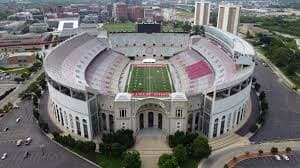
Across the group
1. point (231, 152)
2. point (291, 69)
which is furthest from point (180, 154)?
point (291, 69)

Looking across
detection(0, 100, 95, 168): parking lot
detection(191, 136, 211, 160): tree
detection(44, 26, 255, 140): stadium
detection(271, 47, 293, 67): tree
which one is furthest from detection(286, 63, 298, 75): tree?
detection(0, 100, 95, 168): parking lot

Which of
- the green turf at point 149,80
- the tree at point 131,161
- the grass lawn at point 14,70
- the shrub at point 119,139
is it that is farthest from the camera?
the grass lawn at point 14,70

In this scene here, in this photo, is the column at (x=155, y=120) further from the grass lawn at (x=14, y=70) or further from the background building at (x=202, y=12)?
the background building at (x=202, y=12)

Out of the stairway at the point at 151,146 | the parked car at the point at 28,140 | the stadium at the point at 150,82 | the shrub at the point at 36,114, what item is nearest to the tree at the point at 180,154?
the stairway at the point at 151,146

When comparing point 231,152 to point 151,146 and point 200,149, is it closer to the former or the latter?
point 200,149

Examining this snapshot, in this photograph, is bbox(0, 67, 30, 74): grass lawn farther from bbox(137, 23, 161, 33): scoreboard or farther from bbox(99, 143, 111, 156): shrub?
bbox(99, 143, 111, 156): shrub

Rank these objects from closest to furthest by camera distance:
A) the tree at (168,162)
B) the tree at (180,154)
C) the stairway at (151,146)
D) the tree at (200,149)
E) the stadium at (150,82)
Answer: the tree at (168,162)
the tree at (180,154)
the tree at (200,149)
the stairway at (151,146)
the stadium at (150,82)
